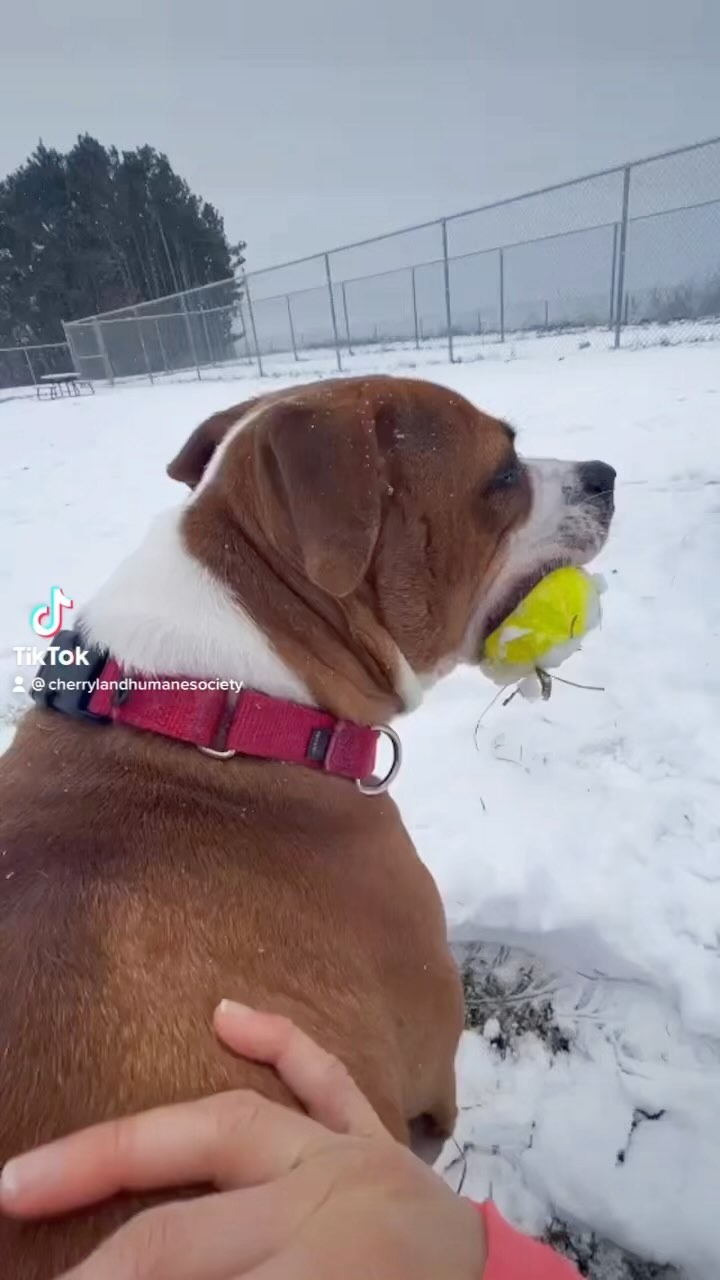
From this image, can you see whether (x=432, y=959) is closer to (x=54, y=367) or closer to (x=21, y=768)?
(x=21, y=768)

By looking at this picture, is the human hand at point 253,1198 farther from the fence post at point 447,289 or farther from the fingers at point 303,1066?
the fence post at point 447,289

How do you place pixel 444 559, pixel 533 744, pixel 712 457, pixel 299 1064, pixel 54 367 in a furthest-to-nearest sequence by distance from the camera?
pixel 54 367
pixel 712 457
pixel 533 744
pixel 444 559
pixel 299 1064

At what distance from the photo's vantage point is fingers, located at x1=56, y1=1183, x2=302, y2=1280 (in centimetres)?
71

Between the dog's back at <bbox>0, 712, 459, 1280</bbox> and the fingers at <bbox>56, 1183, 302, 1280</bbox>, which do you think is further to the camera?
the dog's back at <bbox>0, 712, 459, 1280</bbox>

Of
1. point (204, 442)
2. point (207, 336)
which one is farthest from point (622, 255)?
point (207, 336)

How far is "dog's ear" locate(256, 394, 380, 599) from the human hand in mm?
1044

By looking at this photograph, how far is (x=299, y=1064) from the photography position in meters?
1.07

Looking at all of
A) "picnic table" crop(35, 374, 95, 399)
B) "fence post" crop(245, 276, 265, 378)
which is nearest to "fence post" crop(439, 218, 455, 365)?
"fence post" crop(245, 276, 265, 378)

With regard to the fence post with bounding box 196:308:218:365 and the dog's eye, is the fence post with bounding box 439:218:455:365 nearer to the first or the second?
the fence post with bounding box 196:308:218:365

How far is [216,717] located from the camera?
158cm

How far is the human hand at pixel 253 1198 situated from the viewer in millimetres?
717

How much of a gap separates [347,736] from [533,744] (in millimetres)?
1878

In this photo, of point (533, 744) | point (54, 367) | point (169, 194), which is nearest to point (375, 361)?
point (533, 744)

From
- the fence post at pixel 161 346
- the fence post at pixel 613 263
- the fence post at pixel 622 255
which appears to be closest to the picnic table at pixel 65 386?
the fence post at pixel 161 346
